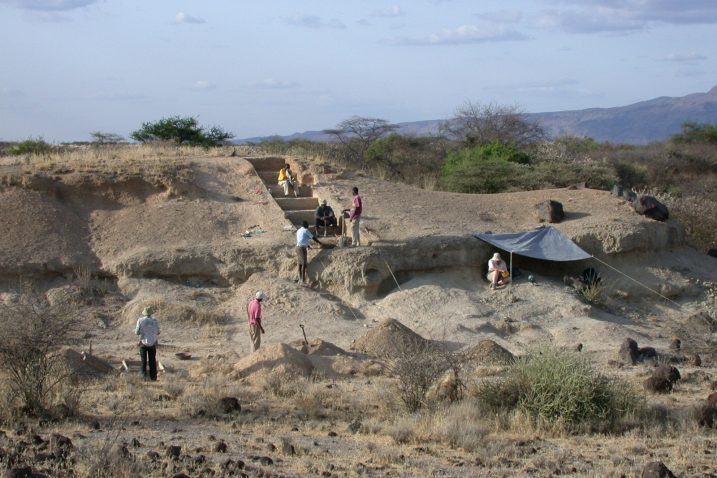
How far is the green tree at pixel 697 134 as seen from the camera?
52.0m

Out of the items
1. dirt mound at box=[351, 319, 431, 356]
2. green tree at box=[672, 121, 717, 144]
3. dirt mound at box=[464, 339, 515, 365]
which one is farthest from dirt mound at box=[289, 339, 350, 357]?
green tree at box=[672, 121, 717, 144]

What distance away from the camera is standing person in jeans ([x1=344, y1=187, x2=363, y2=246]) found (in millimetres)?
18147

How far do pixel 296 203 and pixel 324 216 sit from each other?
2141 mm

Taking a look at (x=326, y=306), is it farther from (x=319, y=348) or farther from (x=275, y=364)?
(x=275, y=364)

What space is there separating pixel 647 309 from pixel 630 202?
3122 millimetres

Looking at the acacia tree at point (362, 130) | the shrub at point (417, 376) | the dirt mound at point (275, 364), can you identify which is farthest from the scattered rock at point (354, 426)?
the acacia tree at point (362, 130)

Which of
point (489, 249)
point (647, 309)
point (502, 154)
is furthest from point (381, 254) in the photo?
point (502, 154)

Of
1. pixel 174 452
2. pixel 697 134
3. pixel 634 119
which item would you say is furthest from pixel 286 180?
pixel 634 119

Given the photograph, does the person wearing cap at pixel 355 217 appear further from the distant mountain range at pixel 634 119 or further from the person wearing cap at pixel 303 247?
the distant mountain range at pixel 634 119

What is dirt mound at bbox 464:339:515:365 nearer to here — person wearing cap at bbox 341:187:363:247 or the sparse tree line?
person wearing cap at bbox 341:187:363:247

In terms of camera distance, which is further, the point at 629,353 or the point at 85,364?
the point at 629,353

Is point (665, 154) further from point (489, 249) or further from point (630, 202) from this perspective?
point (489, 249)

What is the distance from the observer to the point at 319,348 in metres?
14.7

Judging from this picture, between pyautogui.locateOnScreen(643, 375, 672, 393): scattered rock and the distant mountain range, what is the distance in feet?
363
